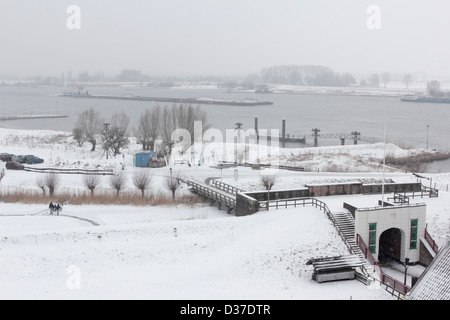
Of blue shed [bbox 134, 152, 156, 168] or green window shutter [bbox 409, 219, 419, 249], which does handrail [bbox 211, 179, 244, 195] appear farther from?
blue shed [bbox 134, 152, 156, 168]

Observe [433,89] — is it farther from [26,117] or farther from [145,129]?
[145,129]

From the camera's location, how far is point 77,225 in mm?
22281

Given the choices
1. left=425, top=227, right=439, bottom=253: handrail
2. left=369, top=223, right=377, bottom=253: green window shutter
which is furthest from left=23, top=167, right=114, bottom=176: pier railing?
left=425, top=227, right=439, bottom=253: handrail

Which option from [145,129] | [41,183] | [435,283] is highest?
[145,129]

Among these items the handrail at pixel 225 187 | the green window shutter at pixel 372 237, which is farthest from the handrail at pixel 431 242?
the handrail at pixel 225 187

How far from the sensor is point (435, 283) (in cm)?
1608

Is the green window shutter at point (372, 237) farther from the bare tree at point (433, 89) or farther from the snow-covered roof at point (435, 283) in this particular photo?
the bare tree at point (433, 89)

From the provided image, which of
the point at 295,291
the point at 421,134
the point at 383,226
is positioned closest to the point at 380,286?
the point at 295,291

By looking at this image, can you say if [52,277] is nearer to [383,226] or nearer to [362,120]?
[383,226]

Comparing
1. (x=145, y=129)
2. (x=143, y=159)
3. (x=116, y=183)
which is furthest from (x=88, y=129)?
(x=116, y=183)

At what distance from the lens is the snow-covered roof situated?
51.1ft

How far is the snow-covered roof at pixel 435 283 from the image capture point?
15586 mm

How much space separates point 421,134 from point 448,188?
1731 inches

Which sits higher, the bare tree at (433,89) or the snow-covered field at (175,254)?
the bare tree at (433,89)
